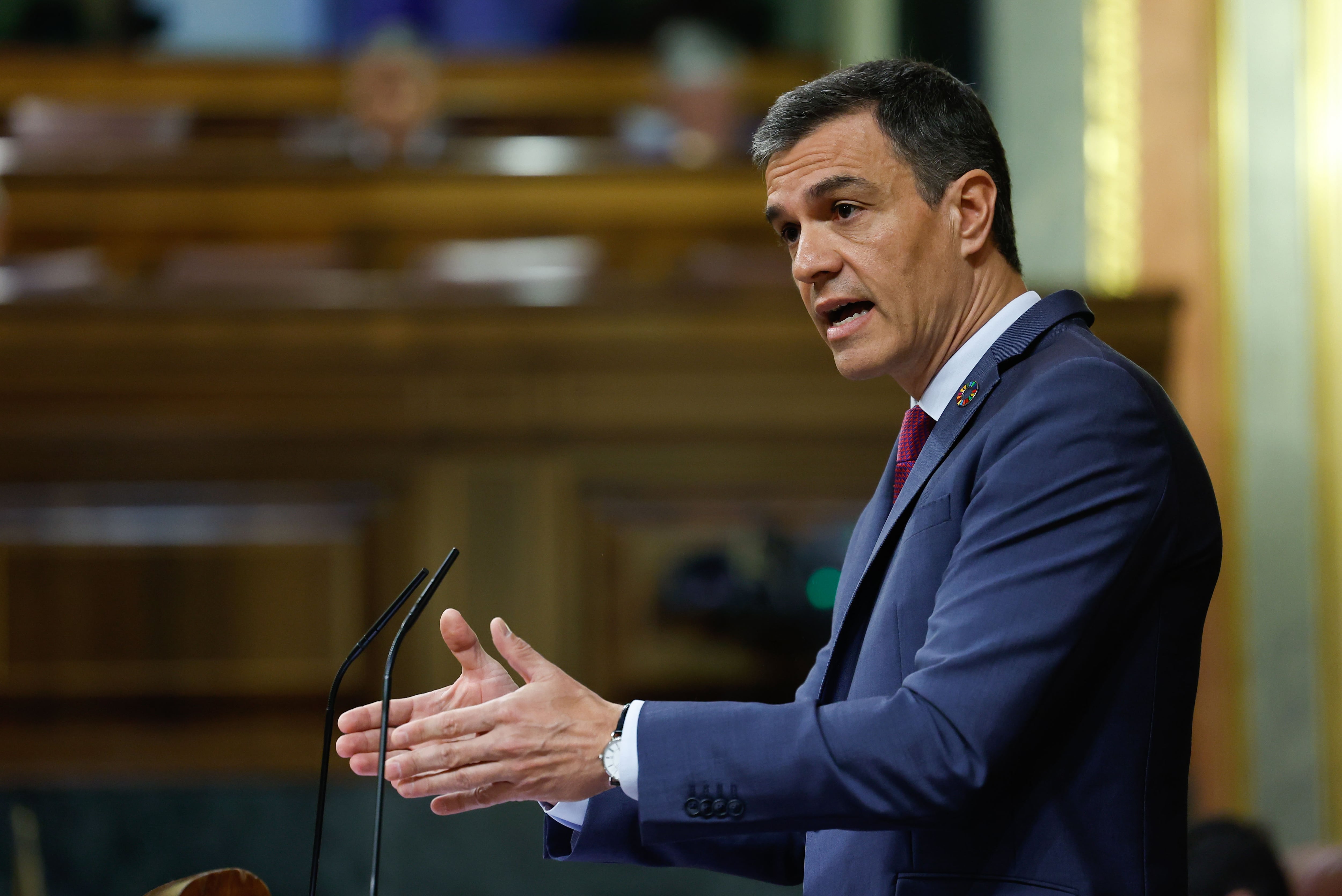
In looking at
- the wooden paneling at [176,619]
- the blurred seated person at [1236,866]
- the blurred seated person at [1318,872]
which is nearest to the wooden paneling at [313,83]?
the wooden paneling at [176,619]

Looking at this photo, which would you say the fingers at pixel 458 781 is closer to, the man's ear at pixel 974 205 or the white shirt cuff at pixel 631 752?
the white shirt cuff at pixel 631 752

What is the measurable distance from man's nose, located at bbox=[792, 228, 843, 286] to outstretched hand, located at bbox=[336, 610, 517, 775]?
38cm

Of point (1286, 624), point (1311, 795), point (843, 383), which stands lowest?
point (1311, 795)

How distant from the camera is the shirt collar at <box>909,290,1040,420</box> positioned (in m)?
1.11

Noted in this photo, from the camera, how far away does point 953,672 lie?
897 millimetres

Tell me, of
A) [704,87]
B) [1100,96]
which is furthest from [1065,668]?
[704,87]

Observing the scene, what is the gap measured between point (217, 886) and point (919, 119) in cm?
76

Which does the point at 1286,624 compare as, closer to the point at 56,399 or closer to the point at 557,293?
the point at 557,293

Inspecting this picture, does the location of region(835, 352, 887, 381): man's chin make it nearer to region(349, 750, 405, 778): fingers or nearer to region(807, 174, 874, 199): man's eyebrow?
region(807, 174, 874, 199): man's eyebrow

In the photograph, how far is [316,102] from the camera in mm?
5738

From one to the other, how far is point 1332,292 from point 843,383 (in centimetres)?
108

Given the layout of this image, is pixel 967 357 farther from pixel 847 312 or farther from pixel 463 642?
pixel 463 642

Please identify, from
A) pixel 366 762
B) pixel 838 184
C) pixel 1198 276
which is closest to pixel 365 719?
pixel 366 762

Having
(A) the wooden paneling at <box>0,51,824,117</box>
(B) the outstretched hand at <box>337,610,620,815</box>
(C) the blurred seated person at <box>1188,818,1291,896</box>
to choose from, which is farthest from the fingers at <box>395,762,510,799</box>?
(A) the wooden paneling at <box>0,51,824,117</box>
